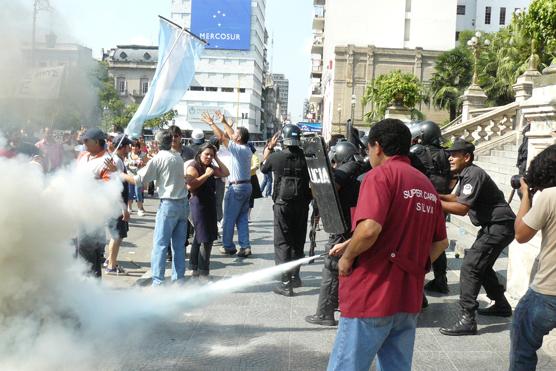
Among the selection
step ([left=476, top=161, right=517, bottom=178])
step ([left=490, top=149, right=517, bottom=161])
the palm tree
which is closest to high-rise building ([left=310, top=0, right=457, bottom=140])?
the palm tree

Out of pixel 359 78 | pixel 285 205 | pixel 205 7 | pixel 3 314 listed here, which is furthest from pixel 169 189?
pixel 205 7

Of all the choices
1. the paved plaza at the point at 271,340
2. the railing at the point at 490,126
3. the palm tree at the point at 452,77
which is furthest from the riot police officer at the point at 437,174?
the palm tree at the point at 452,77

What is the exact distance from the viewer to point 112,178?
5617mm

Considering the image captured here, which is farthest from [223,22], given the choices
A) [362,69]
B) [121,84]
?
[121,84]

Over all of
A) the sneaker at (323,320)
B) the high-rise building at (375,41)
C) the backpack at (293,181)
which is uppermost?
the high-rise building at (375,41)

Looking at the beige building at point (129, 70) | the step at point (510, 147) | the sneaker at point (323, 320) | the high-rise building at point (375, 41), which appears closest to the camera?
the sneaker at point (323, 320)

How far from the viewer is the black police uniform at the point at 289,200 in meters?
6.82

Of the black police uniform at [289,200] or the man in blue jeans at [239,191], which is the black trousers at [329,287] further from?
the man in blue jeans at [239,191]

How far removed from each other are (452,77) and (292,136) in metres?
37.0

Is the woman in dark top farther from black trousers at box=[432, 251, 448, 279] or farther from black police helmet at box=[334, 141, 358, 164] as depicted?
black trousers at box=[432, 251, 448, 279]

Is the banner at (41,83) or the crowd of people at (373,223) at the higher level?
the banner at (41,83)

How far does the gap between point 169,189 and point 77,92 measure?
1484 millimetres

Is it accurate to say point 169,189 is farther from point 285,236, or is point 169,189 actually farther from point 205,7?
point 205,7

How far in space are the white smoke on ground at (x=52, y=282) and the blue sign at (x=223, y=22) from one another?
82.4 meters
